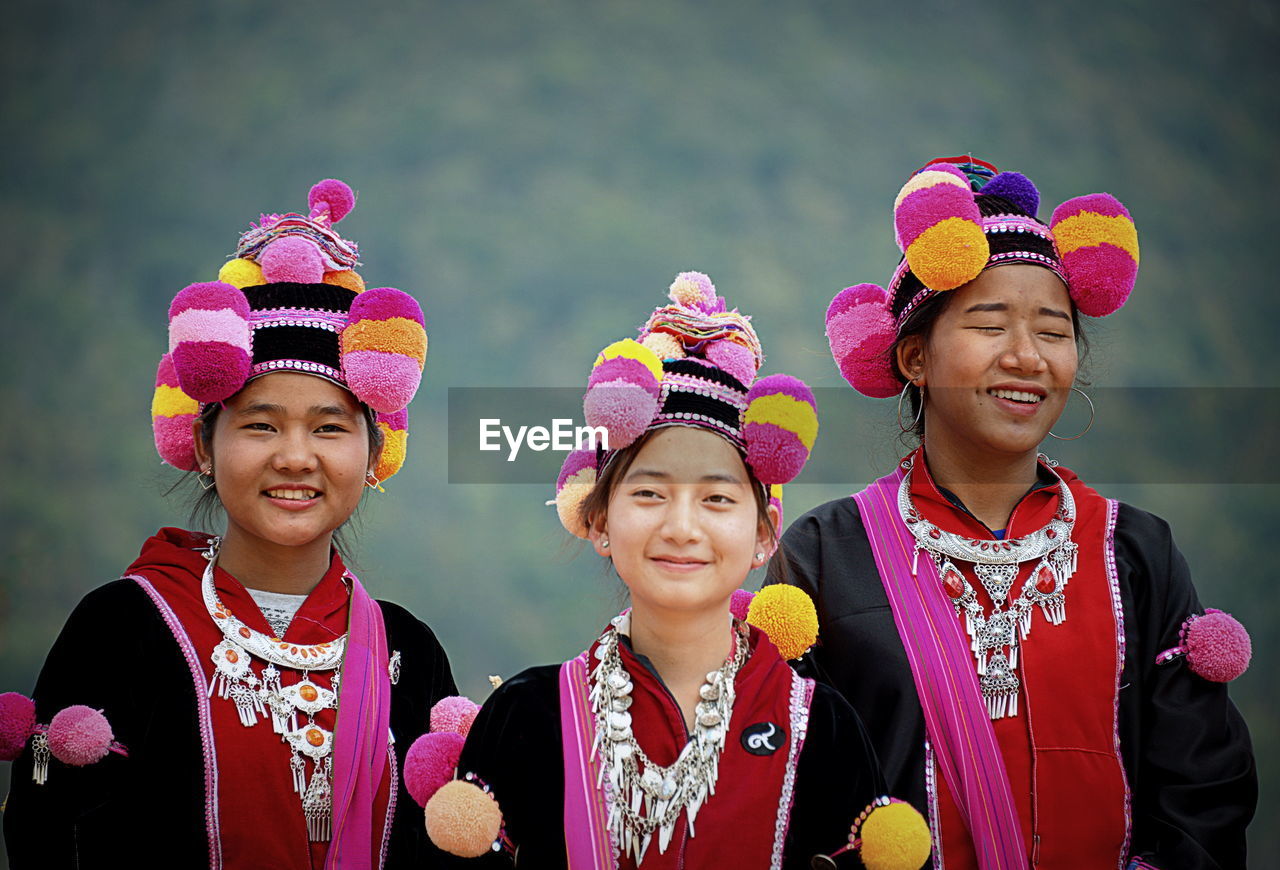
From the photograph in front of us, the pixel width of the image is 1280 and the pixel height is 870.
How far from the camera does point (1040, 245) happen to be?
2.49 meters

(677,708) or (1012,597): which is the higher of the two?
(1012,597)

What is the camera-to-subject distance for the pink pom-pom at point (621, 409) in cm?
201

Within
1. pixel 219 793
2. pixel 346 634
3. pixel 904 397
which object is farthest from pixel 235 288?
pixel 904 397

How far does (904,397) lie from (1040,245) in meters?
0.42

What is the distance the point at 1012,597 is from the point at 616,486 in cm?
83

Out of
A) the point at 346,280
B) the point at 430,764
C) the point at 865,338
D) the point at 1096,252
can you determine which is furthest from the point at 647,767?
the point at 1096,252

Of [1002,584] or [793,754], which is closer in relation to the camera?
[793,754]

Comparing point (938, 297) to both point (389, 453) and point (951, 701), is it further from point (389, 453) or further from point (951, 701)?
point (389, 453)

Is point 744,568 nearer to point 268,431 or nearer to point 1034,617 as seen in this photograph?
point 1034,617

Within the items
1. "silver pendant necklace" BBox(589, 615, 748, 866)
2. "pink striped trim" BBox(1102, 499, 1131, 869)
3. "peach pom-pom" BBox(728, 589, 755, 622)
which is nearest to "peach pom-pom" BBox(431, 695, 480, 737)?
"silver pendant necklace" BBox(589, 615, 748, 866)

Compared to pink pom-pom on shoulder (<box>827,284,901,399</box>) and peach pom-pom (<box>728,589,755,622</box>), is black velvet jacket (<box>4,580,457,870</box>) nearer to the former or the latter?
peach pom-pom (<box>728,589,755,622</box>)

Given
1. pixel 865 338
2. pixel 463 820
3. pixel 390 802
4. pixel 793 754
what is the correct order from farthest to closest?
1. pixel 865 338
2. pixel 390 802
3. pixel 793 754
4. pixel 463 820

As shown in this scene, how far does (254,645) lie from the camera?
2.32 metres

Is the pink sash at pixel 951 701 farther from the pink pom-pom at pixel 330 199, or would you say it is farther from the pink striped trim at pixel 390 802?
the pink pom-pom at pixel 330 199
